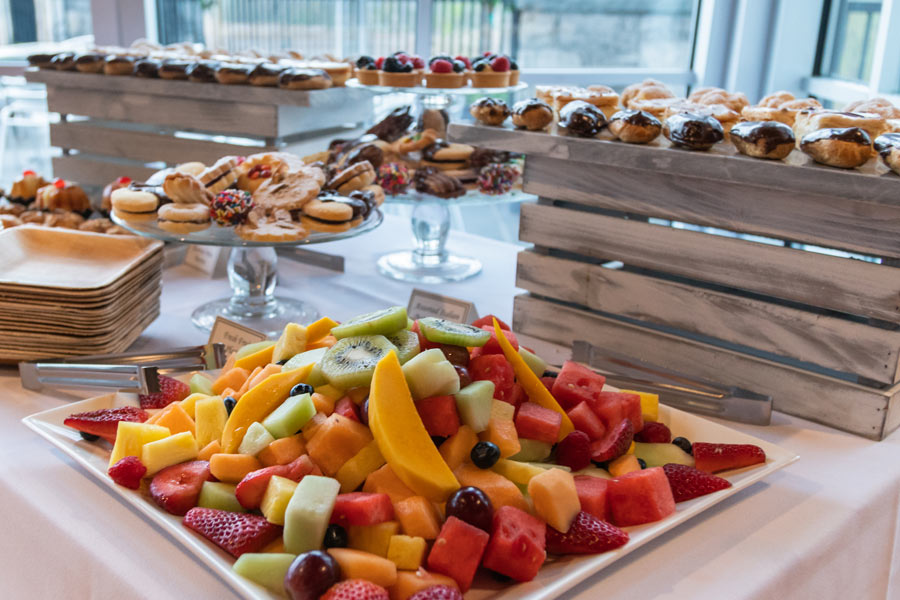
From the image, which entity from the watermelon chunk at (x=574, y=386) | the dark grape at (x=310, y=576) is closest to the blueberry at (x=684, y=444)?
the watermelon chunk at (x=574, y=386)

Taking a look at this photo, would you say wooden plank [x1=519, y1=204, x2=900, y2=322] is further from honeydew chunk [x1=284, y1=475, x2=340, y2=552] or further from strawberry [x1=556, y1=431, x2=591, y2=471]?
honeydew chunk [x1=284, y1=475, x2=340, y2=552]

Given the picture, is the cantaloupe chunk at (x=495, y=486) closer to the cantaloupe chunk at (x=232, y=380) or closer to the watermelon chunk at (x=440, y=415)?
the watermelon chunk at (x=440, y=415)

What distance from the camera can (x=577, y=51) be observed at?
397cm

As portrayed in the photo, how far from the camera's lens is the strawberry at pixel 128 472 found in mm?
800

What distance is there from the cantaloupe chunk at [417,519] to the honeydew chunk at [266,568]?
100mm

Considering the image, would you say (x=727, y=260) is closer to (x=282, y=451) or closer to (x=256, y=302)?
(x=282, y=451)

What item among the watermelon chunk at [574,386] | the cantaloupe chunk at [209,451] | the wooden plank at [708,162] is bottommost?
the cantaloupe chunk at [209,451]

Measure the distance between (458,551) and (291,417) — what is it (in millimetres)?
219

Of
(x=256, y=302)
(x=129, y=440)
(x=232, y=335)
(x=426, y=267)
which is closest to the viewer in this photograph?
(x=129, y=440)

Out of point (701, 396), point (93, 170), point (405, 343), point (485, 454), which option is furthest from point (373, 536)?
point (93, 170)

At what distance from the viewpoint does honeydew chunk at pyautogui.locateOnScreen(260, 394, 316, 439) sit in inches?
31.1

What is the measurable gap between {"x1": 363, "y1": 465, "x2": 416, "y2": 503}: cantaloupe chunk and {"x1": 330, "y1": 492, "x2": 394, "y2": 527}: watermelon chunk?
1 cm

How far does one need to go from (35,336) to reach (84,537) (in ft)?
1.52

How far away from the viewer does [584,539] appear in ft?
2.38
